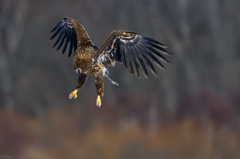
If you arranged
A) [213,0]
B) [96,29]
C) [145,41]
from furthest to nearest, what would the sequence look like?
1. [213,0]
2. [96,29]
3. [145,41]

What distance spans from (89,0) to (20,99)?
9.77 feet

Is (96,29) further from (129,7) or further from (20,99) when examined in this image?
(20,99)

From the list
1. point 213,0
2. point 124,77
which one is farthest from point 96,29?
point 213,0

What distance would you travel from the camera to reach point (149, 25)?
846cm

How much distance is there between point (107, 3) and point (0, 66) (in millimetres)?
3115

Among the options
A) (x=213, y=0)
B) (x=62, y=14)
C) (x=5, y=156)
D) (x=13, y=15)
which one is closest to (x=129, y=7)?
(x=62, y=14)

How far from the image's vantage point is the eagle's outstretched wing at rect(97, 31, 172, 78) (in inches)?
144

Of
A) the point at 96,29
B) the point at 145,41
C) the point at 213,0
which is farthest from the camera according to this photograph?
the point at 213,0

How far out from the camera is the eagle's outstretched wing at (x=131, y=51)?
3.67 m

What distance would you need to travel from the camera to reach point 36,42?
822cm

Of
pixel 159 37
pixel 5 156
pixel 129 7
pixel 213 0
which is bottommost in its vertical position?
pixel 5 156

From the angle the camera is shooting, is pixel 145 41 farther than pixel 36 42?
No

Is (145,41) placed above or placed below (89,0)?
below

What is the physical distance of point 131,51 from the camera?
3764 mm
